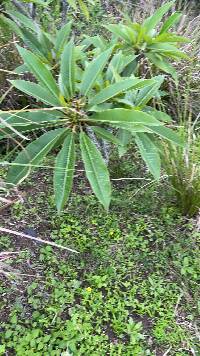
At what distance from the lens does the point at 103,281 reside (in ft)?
6.14

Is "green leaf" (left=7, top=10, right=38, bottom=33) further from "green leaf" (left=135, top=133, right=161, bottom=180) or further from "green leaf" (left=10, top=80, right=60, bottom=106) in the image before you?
"green leaf" (left=135, top=133, right=161, bottom=180)

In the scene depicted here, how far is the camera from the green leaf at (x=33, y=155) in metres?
1.51

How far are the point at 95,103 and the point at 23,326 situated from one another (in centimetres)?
88

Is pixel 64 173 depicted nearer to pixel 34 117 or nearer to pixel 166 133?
pixel 34 117

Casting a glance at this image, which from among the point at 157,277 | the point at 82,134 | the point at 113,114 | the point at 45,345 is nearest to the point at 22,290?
the point at 45,345

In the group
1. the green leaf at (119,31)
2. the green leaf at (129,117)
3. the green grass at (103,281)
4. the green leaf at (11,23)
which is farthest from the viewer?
the green leaf at (119,31)

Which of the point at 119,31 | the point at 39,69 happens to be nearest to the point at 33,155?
the point at 39,69

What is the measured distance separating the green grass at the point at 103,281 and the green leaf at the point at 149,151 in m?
0.44

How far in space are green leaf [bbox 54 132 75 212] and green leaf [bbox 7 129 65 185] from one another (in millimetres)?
48

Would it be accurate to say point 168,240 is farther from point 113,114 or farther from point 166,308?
point 113,114

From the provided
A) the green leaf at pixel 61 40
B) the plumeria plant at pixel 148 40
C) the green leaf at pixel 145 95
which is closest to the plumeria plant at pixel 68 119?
the green leaf at pixel 145 95

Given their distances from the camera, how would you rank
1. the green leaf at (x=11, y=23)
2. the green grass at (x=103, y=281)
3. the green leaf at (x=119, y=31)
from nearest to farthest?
the green grass at (x=103, y=281) < the green leaf at (x=11, y=23) < the green leaf at (x=119, y=31)

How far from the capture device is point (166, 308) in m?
1.85

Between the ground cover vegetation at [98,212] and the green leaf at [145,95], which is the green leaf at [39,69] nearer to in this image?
the ground cover vegetation at [98,212]
